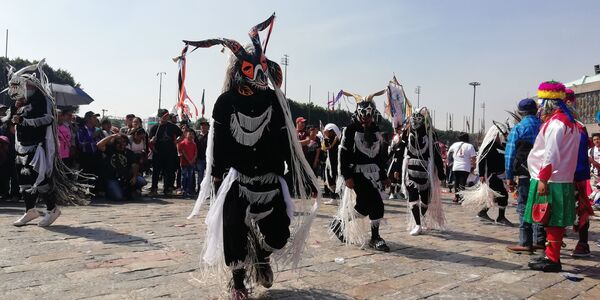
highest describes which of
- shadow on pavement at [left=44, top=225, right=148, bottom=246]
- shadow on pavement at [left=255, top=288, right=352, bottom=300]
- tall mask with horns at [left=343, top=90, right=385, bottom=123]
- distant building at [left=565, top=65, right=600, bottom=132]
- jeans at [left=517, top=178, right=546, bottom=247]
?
distant building at [left=565, top=65, right=600, bottom=132]

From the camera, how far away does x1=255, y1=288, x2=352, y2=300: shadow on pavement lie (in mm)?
3471

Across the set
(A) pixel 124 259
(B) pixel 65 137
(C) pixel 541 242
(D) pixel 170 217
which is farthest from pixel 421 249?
(B) pixel 65 137

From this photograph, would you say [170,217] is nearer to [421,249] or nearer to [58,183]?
[58,183]

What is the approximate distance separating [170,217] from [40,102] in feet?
8.32

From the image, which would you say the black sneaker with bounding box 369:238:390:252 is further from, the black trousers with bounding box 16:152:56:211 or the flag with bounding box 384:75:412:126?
the black trousers with bounding box 16:152:56:211

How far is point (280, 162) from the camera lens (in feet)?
11.9

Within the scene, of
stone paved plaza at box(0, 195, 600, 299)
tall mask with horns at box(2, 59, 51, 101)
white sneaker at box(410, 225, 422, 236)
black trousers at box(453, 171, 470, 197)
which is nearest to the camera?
stone paved plaza at box(0, 195, 600, 299)

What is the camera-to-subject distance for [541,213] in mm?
4418

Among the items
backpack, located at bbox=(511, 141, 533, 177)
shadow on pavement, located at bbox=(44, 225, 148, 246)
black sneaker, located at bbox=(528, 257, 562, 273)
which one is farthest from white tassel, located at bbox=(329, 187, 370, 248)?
shadow on pavement, located at bbox=(44, 225, 148, 246)

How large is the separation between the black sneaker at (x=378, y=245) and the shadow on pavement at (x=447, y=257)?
9 cm

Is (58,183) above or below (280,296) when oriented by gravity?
above

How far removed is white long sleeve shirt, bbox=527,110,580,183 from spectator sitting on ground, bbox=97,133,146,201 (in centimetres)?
810

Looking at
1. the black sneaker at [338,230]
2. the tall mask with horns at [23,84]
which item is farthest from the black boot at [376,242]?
the tall mask with horns at [23,84]

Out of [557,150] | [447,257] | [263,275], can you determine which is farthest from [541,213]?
[263,275]
